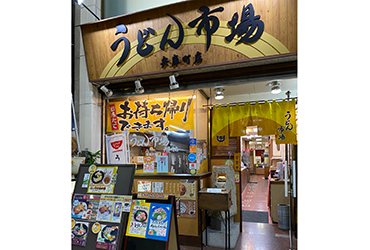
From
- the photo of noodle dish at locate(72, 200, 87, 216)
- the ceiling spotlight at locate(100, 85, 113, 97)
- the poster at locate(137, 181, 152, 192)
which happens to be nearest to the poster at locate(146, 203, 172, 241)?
the photo of noodle dish at locate(72, 200, 87, 216)

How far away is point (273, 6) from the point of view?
3197mm

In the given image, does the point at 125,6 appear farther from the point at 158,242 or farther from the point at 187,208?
the point at 158,242

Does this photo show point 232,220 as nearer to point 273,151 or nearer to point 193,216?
point 193,216

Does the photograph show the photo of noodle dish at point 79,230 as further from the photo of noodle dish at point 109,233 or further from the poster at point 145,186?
the poster at point 145,186

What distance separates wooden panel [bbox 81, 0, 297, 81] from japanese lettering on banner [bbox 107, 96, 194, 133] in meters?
0.80

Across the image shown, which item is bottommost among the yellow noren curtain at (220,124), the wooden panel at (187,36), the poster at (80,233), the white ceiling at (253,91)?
the poster at (80,233)

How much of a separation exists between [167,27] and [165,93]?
144 centimetres

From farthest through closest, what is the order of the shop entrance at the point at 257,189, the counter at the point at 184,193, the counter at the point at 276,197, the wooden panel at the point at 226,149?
1. the shop entrance at the point at 257,189
2. the wooden panel at the point at 226,149
3. the counter at the point at 276,197
4. the counter at the point at 184,193

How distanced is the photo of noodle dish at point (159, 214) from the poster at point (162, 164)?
2.46m

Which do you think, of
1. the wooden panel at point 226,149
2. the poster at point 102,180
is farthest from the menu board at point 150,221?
the wooden panel at point 226,149

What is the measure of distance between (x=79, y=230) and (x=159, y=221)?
2.65 ft

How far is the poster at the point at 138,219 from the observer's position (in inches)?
90.0

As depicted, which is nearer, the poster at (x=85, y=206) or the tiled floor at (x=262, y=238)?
the poster at (x=85, y=206)

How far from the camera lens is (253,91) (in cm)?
612
